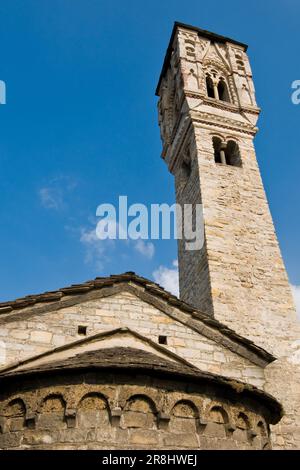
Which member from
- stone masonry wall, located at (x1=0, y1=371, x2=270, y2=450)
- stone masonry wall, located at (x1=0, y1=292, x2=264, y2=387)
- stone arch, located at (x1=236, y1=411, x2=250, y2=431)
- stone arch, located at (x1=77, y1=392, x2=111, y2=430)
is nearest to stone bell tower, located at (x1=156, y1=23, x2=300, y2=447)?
stone masonry wall, located at (x1=0, y1=292, x2=264, y2=387)

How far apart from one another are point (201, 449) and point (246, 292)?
5485 millimetres

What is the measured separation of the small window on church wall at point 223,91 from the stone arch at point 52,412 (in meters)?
12.2

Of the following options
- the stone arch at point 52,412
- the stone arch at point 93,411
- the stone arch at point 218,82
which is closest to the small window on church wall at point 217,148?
the stone arch at point 218,82

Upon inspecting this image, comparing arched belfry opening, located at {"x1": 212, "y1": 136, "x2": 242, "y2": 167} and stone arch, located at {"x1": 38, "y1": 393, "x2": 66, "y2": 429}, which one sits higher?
arched belfry opening, located at {"x1": 212, "y1": 136, "x2": 242, "y2": 167}

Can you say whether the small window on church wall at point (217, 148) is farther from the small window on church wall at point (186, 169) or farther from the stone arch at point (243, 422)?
the stone arch at point (243, 422)

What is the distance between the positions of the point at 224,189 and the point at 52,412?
8214 mm

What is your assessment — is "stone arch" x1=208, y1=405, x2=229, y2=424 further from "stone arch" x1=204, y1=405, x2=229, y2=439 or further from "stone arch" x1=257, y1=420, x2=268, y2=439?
"stone arch" x1=257, y1=420, x2=268, y2=439

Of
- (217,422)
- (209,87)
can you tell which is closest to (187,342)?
(217,422)

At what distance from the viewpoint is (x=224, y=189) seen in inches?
472

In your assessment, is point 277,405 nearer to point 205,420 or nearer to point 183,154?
point 205,420

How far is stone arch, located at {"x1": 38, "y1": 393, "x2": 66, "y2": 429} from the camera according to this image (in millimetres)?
4902

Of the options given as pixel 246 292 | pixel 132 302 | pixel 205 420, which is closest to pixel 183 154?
pixel 246 292

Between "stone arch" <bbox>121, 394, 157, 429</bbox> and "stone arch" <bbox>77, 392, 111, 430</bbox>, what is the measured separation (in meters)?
0.19

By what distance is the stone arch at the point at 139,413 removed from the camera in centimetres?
496
